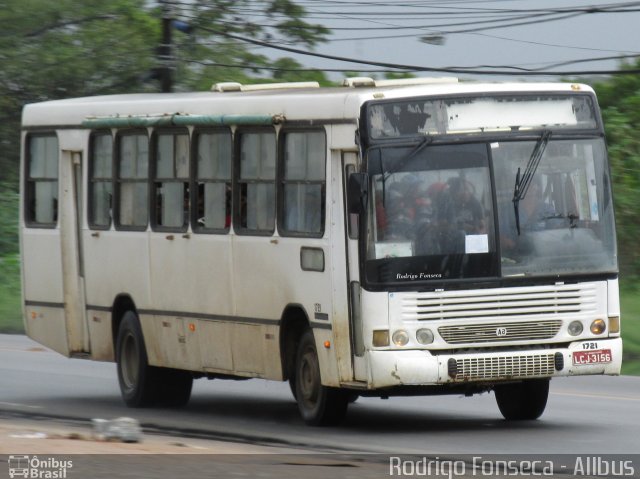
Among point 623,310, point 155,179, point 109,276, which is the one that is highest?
point 155,179

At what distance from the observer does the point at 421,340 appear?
41.2 ft

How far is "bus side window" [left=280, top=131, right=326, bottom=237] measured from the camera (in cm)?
1323

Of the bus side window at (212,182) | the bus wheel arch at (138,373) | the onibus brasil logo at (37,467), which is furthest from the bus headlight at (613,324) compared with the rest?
the onibus brasil logo at (37,467)

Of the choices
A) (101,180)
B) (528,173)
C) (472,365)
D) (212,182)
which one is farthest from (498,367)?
(101,180)

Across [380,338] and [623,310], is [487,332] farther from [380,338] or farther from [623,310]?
[623,310]

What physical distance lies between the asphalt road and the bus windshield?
4.17 feet

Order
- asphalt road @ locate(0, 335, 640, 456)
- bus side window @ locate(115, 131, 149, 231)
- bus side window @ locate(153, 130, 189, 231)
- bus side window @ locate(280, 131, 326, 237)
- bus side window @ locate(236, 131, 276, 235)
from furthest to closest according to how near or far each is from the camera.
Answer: bus side window @ locate(115, 131, 149, 231)
bus side window @ locate(153, 130, 189, 231)
bus side window @ locate(236, 131, 276, 235)
bus side window @ locate(280, 131, 326, 237)
asphalt road @ locate(0, 335, 640, 456)

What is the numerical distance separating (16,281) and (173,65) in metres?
5.99

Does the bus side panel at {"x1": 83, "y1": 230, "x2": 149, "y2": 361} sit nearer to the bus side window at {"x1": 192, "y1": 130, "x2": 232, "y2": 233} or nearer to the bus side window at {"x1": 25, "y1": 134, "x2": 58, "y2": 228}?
the bus side window at {"x1": 25, "y1": 134, "x2": 58, "y2": 228}

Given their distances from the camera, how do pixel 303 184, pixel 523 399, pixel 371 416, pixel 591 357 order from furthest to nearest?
1. pixel 371 416
2. pixel 523 399
3. pixel 303 184
4. pixel 591 357

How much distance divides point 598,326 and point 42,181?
272 inches

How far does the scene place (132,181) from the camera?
15914mm

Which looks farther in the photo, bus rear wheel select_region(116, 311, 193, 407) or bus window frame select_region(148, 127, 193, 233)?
bus rear wheel select_region(116, 311, 193, 407)

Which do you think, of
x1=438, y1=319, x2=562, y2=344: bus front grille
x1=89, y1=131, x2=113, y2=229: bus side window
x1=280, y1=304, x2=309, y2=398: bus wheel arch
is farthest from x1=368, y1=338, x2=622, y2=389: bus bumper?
x1=89, y1=131, x2=113, y2=229: bus side window
